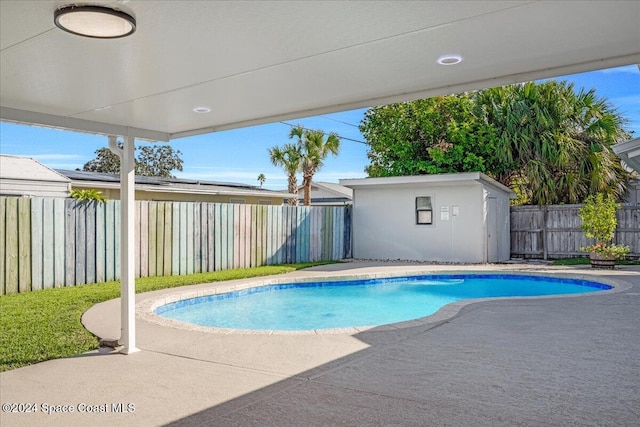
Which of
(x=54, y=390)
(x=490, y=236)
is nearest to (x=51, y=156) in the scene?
(x=490, y=236)

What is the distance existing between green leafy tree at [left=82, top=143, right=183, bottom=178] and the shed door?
83.7ft

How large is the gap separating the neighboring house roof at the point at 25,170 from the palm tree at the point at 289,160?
11.1 m

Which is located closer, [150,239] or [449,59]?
[449,59]

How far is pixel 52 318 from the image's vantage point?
6219mm

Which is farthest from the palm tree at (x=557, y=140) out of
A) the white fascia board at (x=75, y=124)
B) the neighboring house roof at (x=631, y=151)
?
the white fascia board at (x=75, y=124)

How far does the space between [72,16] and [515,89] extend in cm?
1709

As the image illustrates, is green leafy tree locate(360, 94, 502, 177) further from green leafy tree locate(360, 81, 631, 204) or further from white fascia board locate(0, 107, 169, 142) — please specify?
white fascia board locate(0, 107, 169, 142)

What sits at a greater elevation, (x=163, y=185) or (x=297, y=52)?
(x=163, y=185)

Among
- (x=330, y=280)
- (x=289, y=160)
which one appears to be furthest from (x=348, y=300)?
(x=289, y=160)

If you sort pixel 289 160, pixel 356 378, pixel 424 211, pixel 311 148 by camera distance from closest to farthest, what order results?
pixel 356 378 → pixel 424 211 → pixel 311 148 → pixel 289 160

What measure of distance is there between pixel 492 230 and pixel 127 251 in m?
11.8

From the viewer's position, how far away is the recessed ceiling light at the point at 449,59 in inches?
114

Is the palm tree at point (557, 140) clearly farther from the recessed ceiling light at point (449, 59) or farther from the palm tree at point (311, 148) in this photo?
the recessed ceiling light at point (449, 59)

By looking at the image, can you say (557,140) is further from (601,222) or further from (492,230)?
(601,222)
